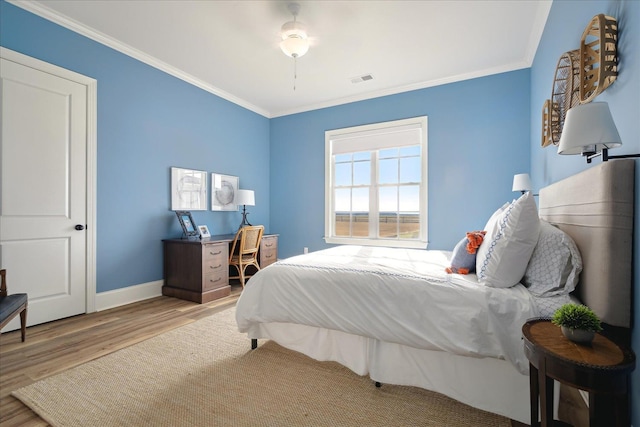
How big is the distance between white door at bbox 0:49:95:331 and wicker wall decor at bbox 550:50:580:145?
13.5 feet

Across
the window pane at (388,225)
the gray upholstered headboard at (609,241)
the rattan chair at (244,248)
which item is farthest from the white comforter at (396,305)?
the window pane at (388,225)

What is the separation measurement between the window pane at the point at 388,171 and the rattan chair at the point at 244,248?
6.74 ft

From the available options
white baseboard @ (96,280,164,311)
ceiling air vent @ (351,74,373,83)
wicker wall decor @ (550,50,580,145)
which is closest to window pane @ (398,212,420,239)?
ceiling air vent @ (351,74,373,83)

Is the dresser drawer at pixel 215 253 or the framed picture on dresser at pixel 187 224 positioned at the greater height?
the framed picture on dresser at pixel 187 224

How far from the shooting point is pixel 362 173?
4781 mm

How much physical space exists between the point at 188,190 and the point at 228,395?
9.72 ft

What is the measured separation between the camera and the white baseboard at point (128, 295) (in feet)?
10.3

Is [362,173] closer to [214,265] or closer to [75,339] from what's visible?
[214,265]

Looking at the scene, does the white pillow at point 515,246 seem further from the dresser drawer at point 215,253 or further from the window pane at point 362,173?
the window pane at point 362,173

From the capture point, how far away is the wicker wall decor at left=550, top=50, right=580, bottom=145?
1.80 m

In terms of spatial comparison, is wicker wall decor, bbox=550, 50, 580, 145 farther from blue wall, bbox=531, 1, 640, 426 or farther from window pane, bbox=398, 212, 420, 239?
window pane, bbox=398, 212, 420, 239

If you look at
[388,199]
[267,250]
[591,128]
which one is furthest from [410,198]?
[591,128]

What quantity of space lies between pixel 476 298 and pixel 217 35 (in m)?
3.36

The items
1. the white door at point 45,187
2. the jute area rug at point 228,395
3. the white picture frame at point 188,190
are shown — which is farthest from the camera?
the white picture frame at point 188,190
